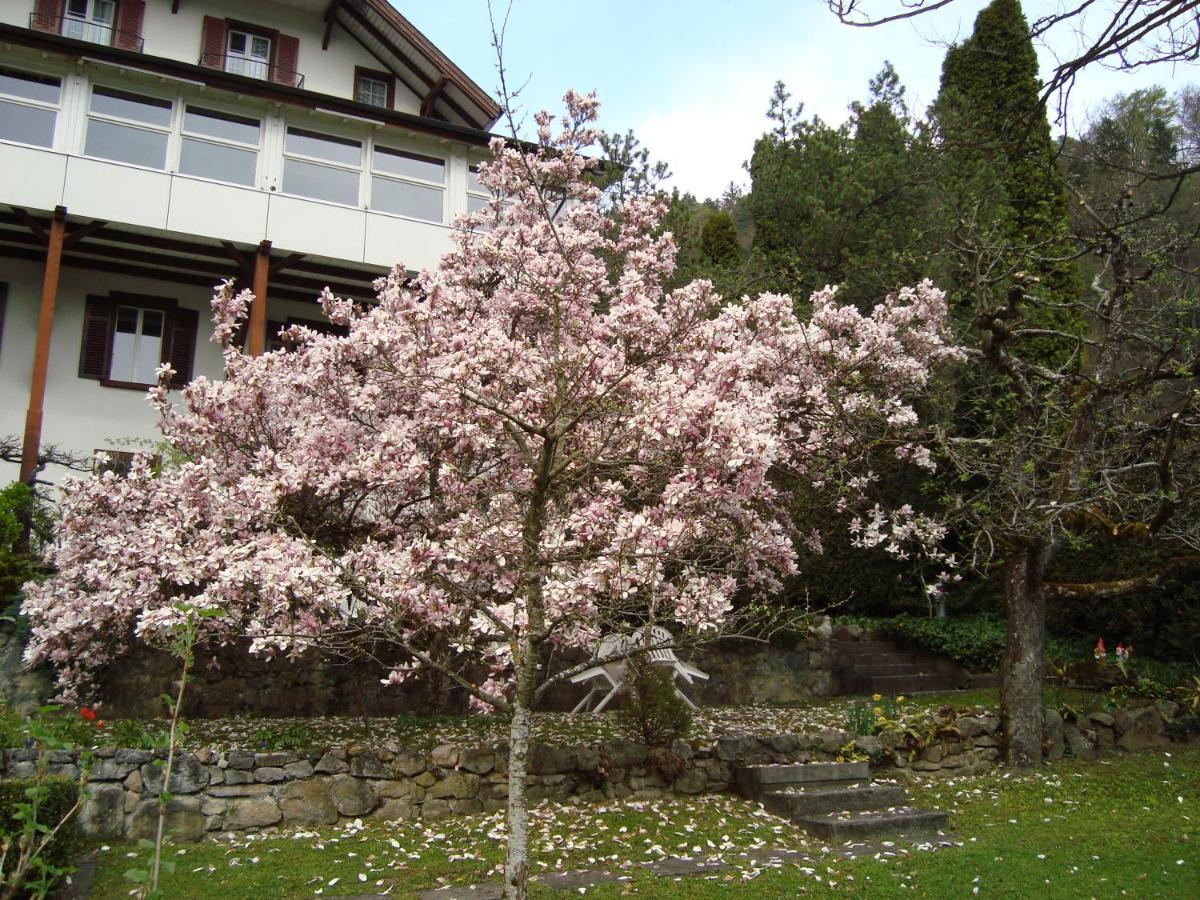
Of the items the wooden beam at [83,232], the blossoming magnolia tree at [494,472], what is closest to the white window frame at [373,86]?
the wooden beam at [83,232]

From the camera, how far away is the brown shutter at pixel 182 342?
15.7m

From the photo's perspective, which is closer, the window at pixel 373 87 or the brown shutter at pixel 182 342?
the brown shutter at pixel 182 342

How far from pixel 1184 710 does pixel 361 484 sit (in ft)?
30.9

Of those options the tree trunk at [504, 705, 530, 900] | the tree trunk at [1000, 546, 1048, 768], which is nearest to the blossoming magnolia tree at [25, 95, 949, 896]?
the tree trunk at [504, 705, 530, 900]

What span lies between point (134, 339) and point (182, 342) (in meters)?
0.76

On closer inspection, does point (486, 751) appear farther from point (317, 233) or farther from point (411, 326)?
point (317, 233)

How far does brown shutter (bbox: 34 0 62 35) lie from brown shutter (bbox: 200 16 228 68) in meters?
2.27

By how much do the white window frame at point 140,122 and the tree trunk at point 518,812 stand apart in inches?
456

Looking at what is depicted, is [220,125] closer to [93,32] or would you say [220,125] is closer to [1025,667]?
[93,32]

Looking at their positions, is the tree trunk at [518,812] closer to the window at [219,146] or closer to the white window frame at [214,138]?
the white window frame at [214,138]

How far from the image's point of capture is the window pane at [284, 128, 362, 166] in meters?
14.7

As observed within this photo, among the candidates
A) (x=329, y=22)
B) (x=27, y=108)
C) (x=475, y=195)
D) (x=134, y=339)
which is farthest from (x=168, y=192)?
(x=329, y=22)

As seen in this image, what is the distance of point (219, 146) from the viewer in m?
14.1

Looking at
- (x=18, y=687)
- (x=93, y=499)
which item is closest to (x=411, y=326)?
(x=93, y=499)
